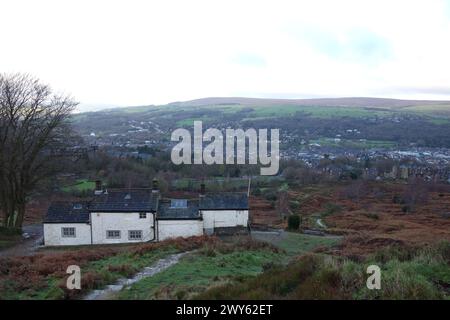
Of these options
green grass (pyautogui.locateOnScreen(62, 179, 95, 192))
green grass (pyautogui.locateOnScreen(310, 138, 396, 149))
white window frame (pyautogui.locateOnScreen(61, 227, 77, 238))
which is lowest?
green grass (pyautogui.locateOnScreen(310, 138, 396, 149))

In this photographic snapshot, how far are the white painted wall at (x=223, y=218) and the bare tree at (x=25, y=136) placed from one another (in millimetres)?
13092

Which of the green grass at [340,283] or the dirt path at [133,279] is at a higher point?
the green grass at [340,283]

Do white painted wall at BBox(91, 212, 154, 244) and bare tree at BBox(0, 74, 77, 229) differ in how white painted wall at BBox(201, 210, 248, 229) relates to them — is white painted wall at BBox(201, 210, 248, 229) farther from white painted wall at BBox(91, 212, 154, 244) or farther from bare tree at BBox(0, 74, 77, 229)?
bare tree at BBox(0, 74, 77, 229)

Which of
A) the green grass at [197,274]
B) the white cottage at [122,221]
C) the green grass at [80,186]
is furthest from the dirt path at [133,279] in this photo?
the green grass at [80,186]

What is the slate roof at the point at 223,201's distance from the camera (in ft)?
111

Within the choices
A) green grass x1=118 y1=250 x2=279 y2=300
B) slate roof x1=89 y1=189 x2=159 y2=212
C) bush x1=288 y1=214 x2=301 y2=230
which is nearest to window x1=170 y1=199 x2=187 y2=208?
slate roof x1=89 y1=189 x2=159 y2=212

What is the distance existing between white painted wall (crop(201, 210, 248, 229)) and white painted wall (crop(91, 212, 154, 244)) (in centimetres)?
398

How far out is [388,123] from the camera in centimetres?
16550

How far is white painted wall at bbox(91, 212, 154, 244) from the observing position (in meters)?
32.6

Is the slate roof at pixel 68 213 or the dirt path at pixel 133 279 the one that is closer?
the dirt path at pixel 133 279

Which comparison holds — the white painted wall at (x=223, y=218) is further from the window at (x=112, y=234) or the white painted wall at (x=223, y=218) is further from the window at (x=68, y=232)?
the window at (x=68, y=232)

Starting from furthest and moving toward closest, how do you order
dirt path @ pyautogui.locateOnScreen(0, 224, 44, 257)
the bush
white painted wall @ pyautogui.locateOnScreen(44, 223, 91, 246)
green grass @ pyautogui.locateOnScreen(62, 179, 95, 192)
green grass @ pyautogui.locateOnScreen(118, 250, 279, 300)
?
green grass @ pyautogui.locateOnScreen(62, 179, 95, 192), the bush, white painted wall @ pyautogui.locateOnScreen(44, 223, 91, 246), dirt path @ pyautogui.locateOnScreen(0, 224, 44, 257), green grass @ pyautogui.locateOnScreen(118, 250, 279, 300)
